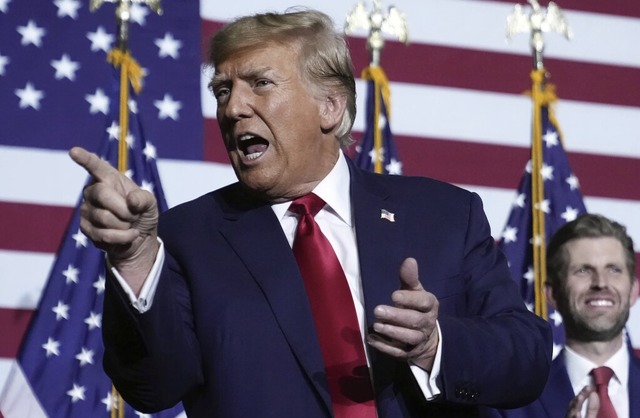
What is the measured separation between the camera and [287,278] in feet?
6.43

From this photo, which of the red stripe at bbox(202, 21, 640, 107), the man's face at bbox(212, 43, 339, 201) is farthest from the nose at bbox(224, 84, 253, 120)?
the red stripe at bbox(202, 21, 640, 107)

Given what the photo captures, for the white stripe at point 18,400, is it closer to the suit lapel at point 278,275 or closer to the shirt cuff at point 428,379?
the suit lapel at point 278,275

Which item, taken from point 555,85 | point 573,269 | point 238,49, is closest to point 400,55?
point 555,85

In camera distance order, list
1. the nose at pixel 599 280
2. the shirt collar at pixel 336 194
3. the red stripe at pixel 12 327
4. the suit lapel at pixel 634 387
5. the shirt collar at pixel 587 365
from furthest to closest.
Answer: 1. the red stripe at pixel 12 327
2. the nose at pixel 599 280
3. the shirt collar at pixel 587 365
4. the suit lapel at pixel 634 387
5. the shirt collar at pixel 336 194

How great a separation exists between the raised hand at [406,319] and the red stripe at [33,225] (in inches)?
93.1

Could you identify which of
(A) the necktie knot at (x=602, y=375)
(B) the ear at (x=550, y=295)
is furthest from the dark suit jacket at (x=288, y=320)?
(B) the ear at (x=550, y=295)

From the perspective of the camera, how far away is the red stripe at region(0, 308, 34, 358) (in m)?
3.79

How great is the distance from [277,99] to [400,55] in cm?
231

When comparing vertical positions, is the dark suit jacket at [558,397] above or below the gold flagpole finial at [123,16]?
below

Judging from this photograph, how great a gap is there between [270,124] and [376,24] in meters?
2.00

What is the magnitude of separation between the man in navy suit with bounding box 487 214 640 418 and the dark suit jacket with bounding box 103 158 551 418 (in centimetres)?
130

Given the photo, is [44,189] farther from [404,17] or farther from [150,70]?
[404,17]

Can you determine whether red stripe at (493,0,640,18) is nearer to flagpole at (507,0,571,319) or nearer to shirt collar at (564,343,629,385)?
flagpole at (507,0,571,319)

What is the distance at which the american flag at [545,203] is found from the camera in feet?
13.6
